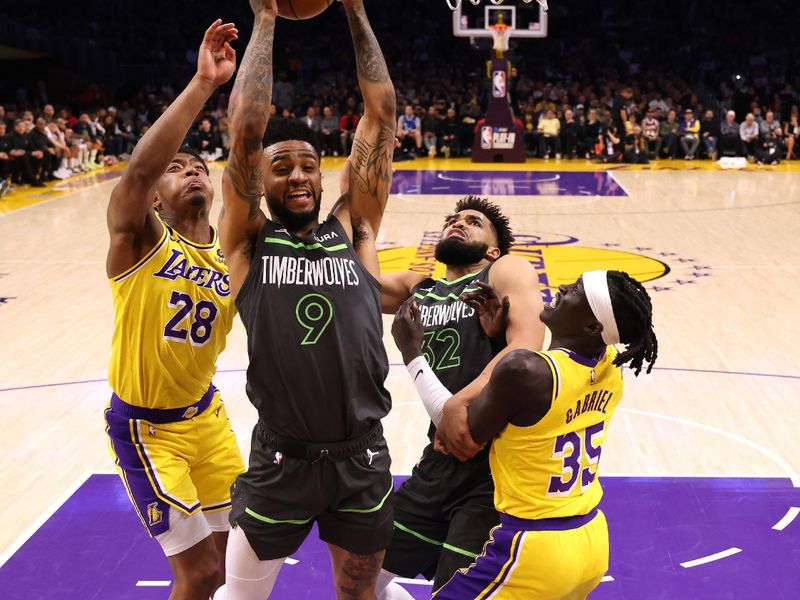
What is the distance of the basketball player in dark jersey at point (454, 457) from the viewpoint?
3.64 meters

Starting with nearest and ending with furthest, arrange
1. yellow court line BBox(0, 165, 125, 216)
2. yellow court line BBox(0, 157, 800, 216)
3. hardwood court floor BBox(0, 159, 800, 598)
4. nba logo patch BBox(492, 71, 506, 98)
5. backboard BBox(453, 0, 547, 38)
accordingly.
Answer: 1. hardwood court floor BBox(0, 159, 800, 598)
2. yellow court line BBox(0, 165, 125, 216)
3. yellow court line BBox(0, 157, 800, 216)
4. nba logo patch BBox(492, 71, 506, 98)
5. backboard BBox(453, 0, 547, 38)

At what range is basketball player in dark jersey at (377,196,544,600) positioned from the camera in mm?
3643

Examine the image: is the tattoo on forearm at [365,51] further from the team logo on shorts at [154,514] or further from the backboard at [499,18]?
the backboard at [499,18]

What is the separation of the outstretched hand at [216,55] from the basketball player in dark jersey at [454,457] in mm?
1164

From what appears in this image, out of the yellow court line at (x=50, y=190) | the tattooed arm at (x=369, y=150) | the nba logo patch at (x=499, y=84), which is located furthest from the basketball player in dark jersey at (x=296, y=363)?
the nba logo patch at (x=499, y=84)

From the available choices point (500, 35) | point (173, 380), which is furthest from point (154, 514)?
point (500, 35)

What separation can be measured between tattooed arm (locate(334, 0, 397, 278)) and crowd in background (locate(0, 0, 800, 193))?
16.0 m

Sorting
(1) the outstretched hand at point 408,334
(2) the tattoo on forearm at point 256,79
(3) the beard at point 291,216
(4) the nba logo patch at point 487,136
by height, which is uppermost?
(2) the tattoo on forearm at point 256,79

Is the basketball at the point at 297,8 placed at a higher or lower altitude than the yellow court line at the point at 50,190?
higher

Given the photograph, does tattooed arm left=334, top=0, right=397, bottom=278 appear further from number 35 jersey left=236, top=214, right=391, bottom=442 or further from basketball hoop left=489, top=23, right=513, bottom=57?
basketball hoop left=489, top=23, right=513, bottom=57

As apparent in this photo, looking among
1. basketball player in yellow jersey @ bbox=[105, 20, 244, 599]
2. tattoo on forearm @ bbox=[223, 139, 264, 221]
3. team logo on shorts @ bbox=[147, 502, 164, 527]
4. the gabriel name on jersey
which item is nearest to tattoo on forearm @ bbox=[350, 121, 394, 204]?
tattoo on forearm @ bbox=[223, 139, 264, 221]

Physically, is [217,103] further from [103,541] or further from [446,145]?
[103,541]

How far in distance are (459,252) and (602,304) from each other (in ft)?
3.52

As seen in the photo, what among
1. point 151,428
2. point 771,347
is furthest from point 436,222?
point 151,428
